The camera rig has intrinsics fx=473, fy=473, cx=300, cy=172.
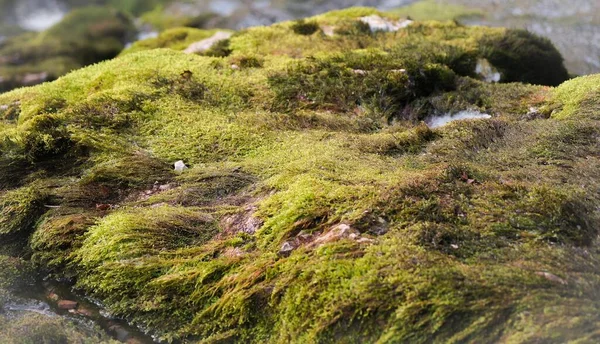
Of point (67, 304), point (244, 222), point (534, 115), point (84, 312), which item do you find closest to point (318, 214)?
point (244, 222)

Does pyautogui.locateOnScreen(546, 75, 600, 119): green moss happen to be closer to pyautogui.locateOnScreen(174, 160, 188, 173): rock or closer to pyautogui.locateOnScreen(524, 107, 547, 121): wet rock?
pyautogui.locateOnScreen(524, 107, 547, 121): wet rock

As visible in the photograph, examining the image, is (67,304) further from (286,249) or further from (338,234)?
(338,234)

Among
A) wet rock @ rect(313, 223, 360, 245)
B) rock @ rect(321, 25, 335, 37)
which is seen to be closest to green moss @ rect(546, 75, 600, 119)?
wet rock @ rect(313, 223, 360, 245)

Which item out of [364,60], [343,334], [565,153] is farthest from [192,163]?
[565,153]

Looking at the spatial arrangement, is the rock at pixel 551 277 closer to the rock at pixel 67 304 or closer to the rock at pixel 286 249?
the rock at pixel 286 249

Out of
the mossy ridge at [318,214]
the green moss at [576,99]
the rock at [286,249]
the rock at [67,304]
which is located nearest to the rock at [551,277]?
the mossy ridge at [318,214]

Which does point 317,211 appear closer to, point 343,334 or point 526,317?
point 343,334
